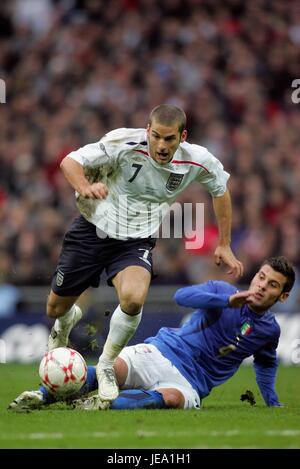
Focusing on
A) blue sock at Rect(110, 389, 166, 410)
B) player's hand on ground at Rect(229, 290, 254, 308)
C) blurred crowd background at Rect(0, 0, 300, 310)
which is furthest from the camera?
blurred crowd background at Rect(0, 0, 300, 310)

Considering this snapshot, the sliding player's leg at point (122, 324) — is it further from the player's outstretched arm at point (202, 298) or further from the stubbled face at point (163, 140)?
the stubbled face at point (163, 140)

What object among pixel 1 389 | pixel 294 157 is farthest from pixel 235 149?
pixel 1 389

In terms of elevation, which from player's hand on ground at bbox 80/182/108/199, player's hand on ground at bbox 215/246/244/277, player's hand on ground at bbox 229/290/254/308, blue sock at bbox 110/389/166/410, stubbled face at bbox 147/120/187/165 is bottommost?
blue sock at bbox 110/389/166/410

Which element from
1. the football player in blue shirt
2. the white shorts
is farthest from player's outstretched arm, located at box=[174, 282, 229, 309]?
the white shorts

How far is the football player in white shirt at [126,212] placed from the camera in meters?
7.45

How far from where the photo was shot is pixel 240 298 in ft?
23.6

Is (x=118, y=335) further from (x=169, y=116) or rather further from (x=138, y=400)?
(x=169, y=116)

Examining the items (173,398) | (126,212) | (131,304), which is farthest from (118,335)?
(126,212)

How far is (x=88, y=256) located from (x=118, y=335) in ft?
2.67

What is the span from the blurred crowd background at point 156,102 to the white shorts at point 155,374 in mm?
6189

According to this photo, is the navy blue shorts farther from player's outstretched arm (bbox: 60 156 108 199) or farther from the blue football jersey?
player's outstretched arm (bbox: 60 156 108 199)

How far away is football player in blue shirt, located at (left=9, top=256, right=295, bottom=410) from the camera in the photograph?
24.3ft

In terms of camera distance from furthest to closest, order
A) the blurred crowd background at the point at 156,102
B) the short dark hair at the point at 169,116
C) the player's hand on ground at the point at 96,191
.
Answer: the blurred crowd background at the point at 156,102 → the short dark hair at the point at 169,116 → the player's hand on ground at the point at 96,191

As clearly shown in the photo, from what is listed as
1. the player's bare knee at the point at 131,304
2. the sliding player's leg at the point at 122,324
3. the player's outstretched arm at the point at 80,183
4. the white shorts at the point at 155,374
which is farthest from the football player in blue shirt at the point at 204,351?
the player's outstretched arm at the point at 80,183
